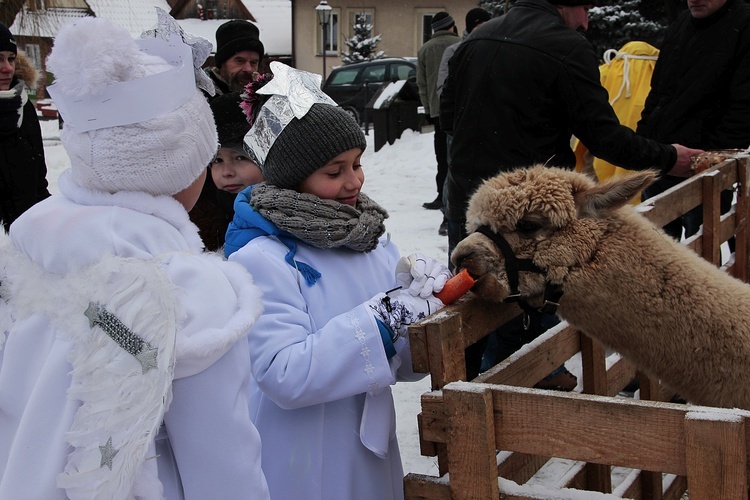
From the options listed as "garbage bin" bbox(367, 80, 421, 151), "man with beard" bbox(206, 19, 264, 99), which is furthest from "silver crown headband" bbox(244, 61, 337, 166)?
"garbage bin" bbox(367, 80, 421, 151)

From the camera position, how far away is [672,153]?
388cm

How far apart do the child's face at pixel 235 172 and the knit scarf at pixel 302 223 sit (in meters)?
1.07

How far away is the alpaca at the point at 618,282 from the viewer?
2.48m

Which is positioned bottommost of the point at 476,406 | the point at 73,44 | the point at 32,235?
the point at 476,406

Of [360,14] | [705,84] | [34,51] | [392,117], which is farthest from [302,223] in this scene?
[360,14]

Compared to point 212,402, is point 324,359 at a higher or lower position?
lower

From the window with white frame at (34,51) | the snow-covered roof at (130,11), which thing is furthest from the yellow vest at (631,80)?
the snow-covered roof at (130,11)

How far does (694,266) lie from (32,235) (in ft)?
6.61


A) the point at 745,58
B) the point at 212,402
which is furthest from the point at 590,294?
the point at 745,58

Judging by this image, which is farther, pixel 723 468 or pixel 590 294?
pixel 590 294

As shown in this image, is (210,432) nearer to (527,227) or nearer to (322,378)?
(322,378)

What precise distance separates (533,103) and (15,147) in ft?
10.8

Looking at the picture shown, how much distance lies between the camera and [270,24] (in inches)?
1666

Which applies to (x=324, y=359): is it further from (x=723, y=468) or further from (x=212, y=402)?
(x=723, y=468)
